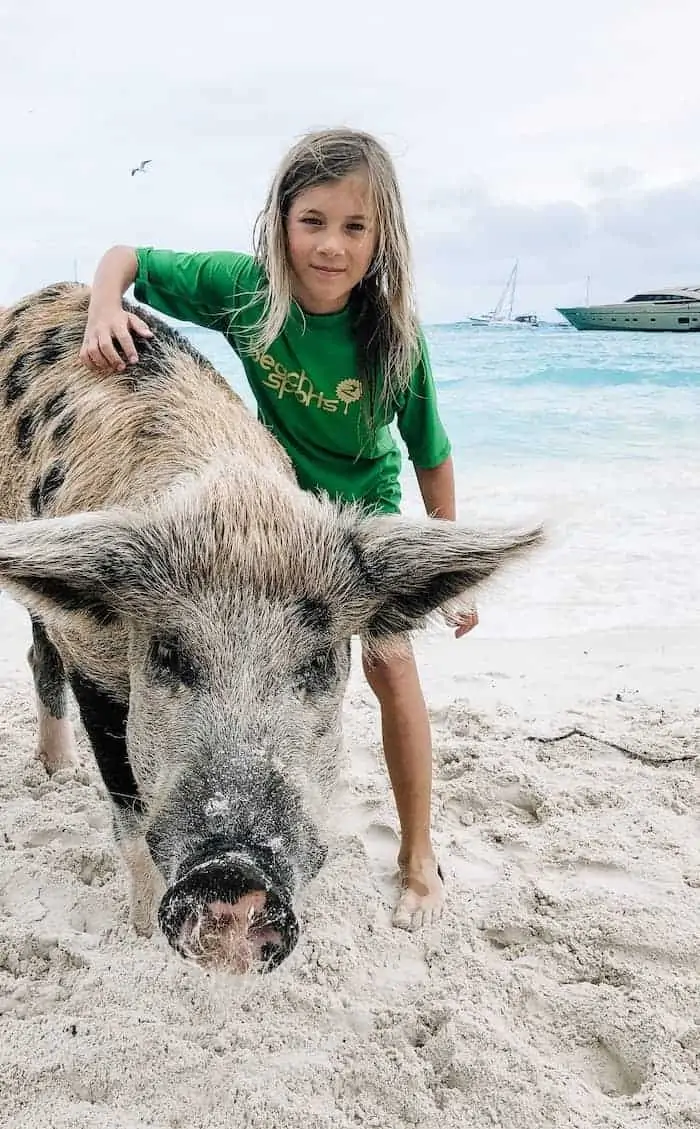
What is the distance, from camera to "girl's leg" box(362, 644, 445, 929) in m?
3.04

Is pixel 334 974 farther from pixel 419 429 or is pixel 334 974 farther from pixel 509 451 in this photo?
pixel 509 451

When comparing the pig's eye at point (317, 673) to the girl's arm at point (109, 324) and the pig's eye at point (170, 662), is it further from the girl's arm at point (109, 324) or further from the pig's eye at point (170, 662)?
the girl's arm at point (109, 324)

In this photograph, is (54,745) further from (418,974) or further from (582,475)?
(582,475)

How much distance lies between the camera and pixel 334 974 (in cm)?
262

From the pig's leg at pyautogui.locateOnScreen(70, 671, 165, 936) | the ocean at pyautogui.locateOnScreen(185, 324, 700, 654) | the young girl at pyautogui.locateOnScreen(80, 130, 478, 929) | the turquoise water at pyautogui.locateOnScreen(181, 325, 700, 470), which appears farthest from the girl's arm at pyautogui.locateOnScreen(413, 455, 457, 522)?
the turquoise water at pyautogui.locateOnScreen(181, 325, 700, 470)

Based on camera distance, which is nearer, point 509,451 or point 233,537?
point 233,537

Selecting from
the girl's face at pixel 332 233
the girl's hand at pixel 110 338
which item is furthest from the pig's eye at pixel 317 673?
the girl's face at pixel 332 233

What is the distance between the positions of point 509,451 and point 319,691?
12489 mm

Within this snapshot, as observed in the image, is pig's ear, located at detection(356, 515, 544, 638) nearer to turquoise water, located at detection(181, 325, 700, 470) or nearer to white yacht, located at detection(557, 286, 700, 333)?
turquoise water, located at detection(181, 325, 700, 470)

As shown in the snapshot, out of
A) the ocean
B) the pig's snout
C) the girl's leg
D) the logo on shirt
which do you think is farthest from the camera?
the ocean

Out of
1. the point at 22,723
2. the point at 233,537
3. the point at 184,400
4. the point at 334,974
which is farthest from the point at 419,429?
the point at 22,723

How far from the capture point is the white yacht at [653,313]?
113ft

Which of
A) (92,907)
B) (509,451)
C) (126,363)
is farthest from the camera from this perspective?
(509,451)

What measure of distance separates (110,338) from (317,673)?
128 centimetres
